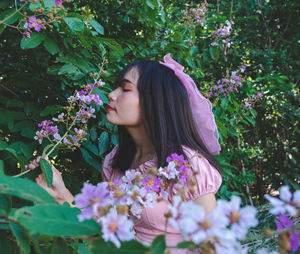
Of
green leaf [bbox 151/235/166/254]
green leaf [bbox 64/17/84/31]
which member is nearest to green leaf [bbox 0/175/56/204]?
green leaf [bbox 151/235/166/254]

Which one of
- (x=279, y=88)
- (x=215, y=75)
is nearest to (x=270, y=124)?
(x=279, y=88)

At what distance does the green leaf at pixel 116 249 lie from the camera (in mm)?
329

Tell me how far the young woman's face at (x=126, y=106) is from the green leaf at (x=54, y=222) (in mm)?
740

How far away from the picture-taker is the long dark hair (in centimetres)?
111

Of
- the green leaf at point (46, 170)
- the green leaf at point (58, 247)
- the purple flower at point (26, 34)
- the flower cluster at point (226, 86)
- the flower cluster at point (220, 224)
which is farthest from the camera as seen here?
the flower cluster at point (226, 86)

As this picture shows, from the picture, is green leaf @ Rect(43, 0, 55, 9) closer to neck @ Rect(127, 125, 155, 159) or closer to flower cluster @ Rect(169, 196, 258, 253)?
neck @ Rect(127, 125, 155, 159)

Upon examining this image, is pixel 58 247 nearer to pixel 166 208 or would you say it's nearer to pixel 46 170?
pixel 46 170

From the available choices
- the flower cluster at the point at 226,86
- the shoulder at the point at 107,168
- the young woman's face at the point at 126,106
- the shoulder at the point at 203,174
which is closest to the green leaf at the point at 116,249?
the shoulder at the point at 203,174

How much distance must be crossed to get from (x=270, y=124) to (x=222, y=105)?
1.67 m

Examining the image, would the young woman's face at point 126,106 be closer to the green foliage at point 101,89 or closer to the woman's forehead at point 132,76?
the woman's forehead at point 132,76

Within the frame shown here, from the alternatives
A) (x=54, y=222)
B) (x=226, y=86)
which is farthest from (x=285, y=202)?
(x=226, y=86)

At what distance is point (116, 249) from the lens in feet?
1.14

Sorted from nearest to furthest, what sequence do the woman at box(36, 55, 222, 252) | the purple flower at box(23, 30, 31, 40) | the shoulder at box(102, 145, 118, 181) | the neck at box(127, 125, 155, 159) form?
the purple flower at box(23, 30, 31, 40)
the woman at box(36, 55, 222, 252)
the neck at box(127, 125, 155, 159)
the shoulder at box(102, 145, 118, 181)

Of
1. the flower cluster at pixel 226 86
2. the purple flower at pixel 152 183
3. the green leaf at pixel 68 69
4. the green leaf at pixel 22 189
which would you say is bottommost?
the flower cluster at pixel 226 86
